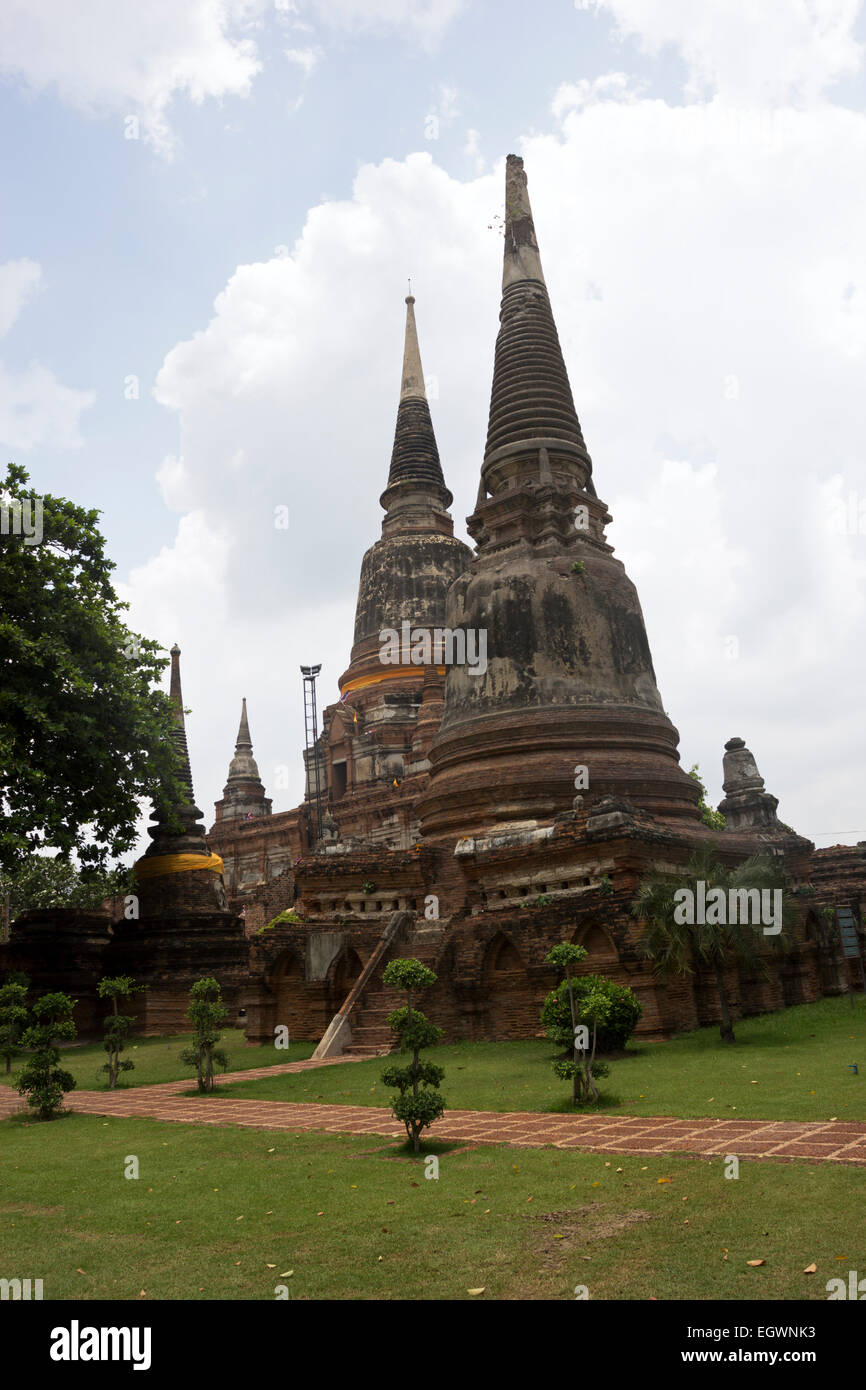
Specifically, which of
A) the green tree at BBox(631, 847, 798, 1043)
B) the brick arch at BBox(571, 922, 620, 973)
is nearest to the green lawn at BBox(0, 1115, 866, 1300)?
the green tree at BBox(631, 847, 798, 1043)

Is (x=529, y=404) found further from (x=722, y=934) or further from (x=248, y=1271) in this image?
(x=248, y=1271)

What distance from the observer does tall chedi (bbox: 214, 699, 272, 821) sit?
54.7 meters

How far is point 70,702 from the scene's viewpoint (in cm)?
2288

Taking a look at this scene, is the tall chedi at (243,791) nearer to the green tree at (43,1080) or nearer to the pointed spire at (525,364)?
the pointed spire at (525,364)

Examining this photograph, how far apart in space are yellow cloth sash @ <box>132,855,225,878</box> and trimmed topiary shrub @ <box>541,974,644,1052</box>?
18.4 m

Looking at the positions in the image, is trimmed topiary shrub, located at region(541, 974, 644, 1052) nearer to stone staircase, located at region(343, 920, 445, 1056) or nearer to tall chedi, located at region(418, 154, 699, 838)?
stone staircase, located at region(343, 920, 445, 1056)

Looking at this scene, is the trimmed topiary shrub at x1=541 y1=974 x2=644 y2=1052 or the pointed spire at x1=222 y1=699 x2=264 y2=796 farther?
the pointed spire at x1=222 y1=699 x2=264 y2=796

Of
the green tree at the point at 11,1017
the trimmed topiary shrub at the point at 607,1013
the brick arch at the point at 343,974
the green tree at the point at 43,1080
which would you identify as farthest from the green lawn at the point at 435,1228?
the brick arch at the point at 343,974

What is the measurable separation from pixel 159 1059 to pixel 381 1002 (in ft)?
18.5

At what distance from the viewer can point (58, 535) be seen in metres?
23.9

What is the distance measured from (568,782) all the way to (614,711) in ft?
7.37

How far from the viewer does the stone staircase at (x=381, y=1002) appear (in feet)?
60.5

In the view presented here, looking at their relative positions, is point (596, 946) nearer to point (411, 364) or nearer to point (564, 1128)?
point (564, 1128)
